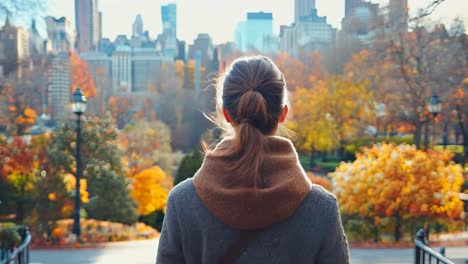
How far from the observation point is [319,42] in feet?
126

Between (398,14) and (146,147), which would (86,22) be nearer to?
(146,147)

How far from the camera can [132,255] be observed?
1032 cm

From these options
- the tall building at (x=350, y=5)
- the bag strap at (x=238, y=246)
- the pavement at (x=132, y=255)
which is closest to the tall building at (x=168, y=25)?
the tall building at (x=350, y=5)

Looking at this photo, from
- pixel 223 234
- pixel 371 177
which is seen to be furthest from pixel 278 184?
pixel 371 177

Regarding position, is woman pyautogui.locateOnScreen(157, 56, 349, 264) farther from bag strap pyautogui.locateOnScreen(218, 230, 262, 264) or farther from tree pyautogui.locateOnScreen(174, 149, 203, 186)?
tree pyautogui.locateOnScreen(174, 149, 203, 186)

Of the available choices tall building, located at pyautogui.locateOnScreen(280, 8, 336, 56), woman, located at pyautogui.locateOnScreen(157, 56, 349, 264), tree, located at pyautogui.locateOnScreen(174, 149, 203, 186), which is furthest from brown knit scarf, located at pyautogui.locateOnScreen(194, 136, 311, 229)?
tall building, located at pyautogui.locateOnScreen(280, 8, 336, 56)

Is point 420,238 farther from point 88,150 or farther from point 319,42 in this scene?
point 319,42

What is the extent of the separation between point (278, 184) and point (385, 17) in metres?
19.5

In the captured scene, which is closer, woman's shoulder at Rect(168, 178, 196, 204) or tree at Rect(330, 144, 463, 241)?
woman's shoulder at Rect(168, 178, 196, 204)

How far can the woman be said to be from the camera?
159 cm

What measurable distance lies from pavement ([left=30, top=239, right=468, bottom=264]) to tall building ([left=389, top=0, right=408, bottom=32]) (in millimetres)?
10063

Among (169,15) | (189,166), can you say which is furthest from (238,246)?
(169,15)

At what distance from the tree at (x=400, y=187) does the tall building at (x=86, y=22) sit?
50.5 m

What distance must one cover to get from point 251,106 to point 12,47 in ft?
51.2
